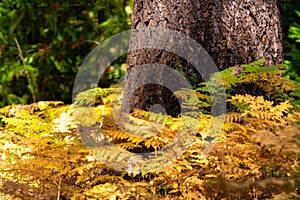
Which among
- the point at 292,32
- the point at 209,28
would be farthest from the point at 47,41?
the point at 209,28

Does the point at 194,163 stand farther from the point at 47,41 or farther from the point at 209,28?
the point at 47,41

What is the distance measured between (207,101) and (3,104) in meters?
4.33

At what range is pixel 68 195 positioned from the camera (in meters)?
2.52

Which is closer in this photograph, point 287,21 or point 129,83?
point 129,83

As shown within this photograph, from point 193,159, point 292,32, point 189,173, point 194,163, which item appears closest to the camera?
point 189,173

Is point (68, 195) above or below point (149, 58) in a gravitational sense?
below

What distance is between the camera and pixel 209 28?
3.24 m

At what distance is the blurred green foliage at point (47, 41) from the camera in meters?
6.52

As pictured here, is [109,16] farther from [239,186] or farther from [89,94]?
[239,186]

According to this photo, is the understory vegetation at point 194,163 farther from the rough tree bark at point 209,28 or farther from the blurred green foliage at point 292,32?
the blurred green foliage at point 292,32

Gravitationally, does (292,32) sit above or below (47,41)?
above

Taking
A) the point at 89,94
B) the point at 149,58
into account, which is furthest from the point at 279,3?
the point at 89,94

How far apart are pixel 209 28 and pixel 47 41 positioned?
4.67 metres

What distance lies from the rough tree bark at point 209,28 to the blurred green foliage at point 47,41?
290cm
